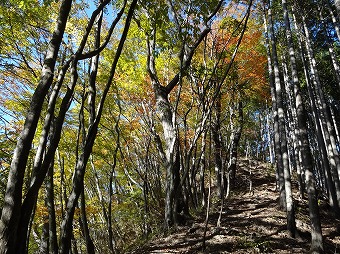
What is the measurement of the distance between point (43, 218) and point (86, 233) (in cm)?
553

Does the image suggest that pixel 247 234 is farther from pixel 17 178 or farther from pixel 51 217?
pixel 17 178

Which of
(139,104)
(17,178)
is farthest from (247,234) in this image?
(139,104)

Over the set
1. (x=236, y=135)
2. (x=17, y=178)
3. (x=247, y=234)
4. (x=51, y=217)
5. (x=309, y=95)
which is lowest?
(x=247, y=234)

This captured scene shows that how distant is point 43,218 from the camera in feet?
39.1

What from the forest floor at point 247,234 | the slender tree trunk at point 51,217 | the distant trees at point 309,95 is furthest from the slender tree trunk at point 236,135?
the slender tree trunk at point 51,217

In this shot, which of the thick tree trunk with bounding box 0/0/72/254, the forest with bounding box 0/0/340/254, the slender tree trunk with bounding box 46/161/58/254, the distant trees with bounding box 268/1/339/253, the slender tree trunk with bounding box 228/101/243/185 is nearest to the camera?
the thick tree trunk with bounding box 0/0/72/254

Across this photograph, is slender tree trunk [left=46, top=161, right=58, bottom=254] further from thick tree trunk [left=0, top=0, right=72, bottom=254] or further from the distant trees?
the distant trees

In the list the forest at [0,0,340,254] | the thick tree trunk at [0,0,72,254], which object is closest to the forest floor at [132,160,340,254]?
the forest at [0,0,340,254]

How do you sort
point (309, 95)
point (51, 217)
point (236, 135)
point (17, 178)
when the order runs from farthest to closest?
Answer: 1. point (236, 135)
2. point (309, 95)
3. point (51, 217)
4. point (17, 178)

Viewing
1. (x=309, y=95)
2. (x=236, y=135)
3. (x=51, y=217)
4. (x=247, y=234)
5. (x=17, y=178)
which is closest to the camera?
(x=17, y=178)

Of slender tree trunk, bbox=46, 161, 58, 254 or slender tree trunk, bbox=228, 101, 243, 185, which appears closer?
slender tree trunk, bbox=46, 161, 58, 254

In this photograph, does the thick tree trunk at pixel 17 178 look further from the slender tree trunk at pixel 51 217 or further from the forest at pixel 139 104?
the slender tree trunk at pixel 51 217

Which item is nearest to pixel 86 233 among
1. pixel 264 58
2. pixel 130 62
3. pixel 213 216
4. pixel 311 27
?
pixel 213 216

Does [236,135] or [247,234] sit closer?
[247,234]
